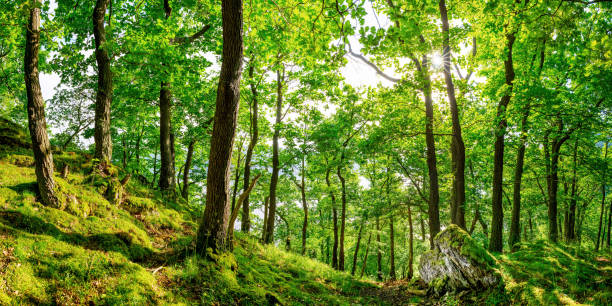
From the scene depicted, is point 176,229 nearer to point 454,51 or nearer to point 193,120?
point 193,120

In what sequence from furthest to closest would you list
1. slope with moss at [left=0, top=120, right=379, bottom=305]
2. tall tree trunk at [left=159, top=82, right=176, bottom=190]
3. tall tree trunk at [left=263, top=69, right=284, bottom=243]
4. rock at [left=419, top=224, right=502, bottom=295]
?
tall tree trunk at [left=263, top=69, right=284, bottom=243]
tall tree trunk at [left=159, top=82, right=176, bottom=190]
rock at [left=419, top=224, right=502, bottom=295]
slope with moss at [left=0, top=120, right=379, bottom=305]

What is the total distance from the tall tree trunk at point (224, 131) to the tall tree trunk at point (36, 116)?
2890 mm

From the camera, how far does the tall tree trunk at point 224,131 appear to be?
482 cm

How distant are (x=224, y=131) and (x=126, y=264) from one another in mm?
2700

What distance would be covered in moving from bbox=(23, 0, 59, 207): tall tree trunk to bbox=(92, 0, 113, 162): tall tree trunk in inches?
81.0

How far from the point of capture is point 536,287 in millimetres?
5238

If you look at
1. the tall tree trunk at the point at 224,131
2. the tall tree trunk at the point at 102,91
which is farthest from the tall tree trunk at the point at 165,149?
the tall tree trunk at the point at 224,131

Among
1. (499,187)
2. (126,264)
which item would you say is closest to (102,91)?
(126,264)

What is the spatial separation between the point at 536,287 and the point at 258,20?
8.42 m

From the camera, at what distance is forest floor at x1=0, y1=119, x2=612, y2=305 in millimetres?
3406

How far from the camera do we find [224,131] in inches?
200

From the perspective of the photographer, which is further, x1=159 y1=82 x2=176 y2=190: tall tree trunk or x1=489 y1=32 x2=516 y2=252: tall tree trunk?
x1=159 y1=82 x2=176 y2=190: tall tree trunk

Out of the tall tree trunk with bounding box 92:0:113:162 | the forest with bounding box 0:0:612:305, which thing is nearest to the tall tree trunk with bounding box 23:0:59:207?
the forest with bounding box 0:0:612:305

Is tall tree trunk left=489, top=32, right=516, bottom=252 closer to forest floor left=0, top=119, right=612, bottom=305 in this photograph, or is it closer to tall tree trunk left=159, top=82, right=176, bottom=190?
forest floor left=0, top=119, right=612, bottom=305
